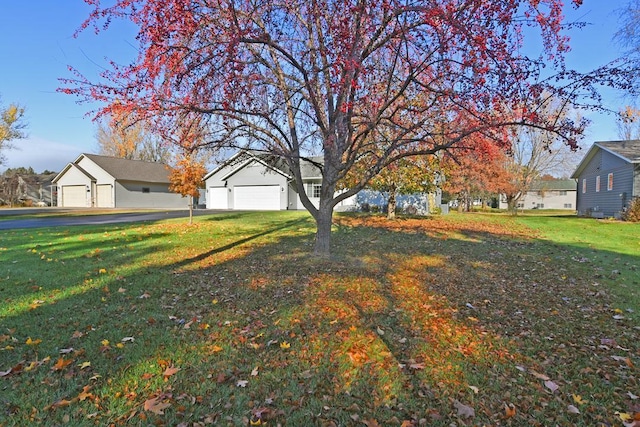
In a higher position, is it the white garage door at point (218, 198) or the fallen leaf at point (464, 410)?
the white garage door at point (218, 198)

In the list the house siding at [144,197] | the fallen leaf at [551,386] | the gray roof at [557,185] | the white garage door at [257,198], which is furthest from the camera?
the gray roof at [557,185]

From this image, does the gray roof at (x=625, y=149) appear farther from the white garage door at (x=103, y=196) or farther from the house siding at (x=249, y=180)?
the white garage door at (x=103, y=196)

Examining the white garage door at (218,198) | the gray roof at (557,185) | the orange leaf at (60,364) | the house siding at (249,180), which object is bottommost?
the orange leaf at (60,364)

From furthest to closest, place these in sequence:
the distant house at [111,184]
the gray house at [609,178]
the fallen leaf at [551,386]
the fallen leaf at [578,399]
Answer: the distant house at [111,184]
the gray house at [609,178]
the fallen leaf at [551,386]
the fallen leaf at [578,399]

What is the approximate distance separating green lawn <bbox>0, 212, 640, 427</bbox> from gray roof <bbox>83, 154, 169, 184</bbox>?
2876cm

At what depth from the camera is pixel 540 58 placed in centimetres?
520

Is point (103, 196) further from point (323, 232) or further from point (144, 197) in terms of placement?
point (323, 232)

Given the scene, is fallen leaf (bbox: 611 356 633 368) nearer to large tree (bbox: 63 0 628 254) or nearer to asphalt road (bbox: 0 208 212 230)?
large tree (bbox: 63 0 628 254)

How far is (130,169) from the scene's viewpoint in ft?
116

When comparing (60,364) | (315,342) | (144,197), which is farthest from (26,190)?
(315,342)

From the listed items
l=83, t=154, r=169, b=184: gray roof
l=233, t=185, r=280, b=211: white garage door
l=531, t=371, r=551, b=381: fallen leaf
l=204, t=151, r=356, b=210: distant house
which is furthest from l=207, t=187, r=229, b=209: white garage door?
l=531, t=371, r=551, b=381: fallen leaf

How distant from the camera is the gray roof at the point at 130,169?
33.8 meters

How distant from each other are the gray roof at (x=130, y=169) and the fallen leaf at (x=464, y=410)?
3638 centimetres

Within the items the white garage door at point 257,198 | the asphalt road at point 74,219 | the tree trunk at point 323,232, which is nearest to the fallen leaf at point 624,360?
the tree trunk at point 323,232
